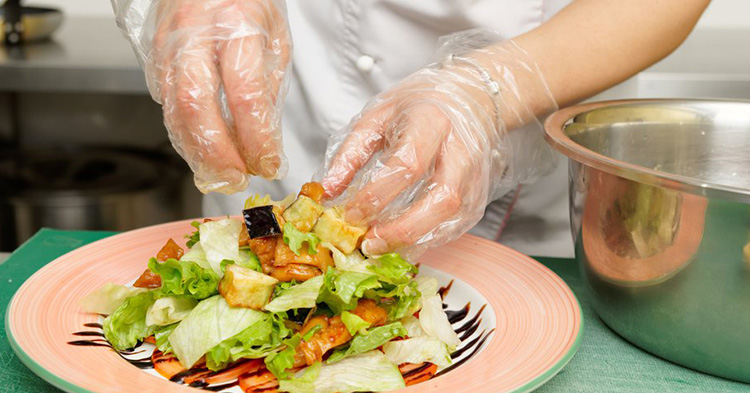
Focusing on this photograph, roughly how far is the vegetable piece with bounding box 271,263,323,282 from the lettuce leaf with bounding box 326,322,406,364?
0.36 feet

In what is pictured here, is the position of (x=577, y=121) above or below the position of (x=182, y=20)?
below

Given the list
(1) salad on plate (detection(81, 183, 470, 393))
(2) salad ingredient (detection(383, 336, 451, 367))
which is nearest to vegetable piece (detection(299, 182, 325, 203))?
(1) salad on plate (detection(81, 183, 470, 393))

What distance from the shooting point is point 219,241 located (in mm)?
1062

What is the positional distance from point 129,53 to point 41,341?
176 centimetres

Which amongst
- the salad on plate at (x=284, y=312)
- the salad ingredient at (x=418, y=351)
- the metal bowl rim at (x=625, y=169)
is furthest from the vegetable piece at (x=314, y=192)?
the metal bowl rim at (x=625, y=169)

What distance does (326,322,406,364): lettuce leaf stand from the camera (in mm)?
937

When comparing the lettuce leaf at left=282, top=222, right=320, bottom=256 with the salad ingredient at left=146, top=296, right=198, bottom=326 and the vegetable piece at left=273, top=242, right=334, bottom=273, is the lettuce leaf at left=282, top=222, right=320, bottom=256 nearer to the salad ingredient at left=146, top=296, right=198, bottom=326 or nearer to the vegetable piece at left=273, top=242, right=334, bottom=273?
the vegetable piece at left=273, top=242, right=334, bottom=273

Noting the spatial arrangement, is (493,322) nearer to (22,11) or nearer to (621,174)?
(621,174)

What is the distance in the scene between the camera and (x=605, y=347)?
1.03 metres

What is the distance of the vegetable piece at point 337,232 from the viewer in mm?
1016

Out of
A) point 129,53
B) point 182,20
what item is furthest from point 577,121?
point 129,53

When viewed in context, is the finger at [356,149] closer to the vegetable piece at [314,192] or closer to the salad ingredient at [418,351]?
the vegetable piece at [314,192]

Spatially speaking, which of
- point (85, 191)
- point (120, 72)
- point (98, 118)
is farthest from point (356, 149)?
point (98, 118)

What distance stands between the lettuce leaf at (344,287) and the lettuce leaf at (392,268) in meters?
0.02
